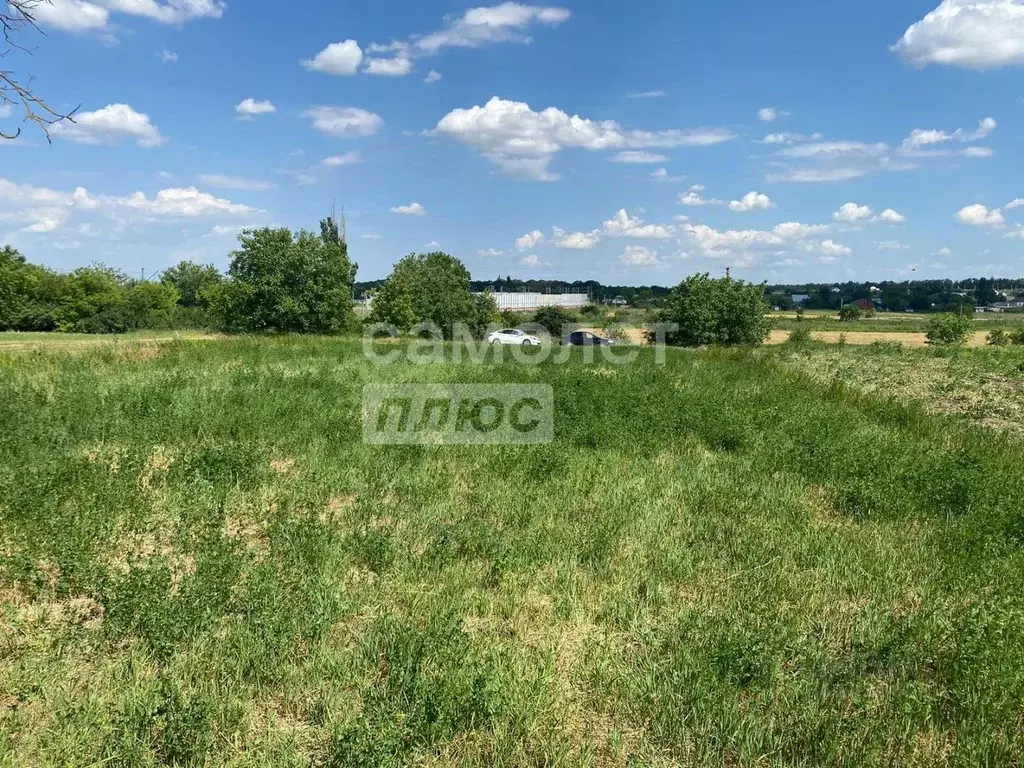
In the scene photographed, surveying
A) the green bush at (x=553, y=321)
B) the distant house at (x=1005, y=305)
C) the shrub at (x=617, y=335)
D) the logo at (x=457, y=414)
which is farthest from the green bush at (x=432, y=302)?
the distant house at (x=1005, y=305)

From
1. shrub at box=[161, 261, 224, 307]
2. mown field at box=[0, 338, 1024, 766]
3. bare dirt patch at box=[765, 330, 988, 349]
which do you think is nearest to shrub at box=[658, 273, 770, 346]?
bare dirt patch at box=[765, 330, 988, 349]

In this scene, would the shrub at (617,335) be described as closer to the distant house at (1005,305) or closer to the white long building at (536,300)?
the white long building at (536,300)

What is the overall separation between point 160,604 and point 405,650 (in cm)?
153

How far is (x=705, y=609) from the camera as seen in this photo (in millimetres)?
3906

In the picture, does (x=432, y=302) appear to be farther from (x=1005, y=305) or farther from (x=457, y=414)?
(x=1005, y=305)

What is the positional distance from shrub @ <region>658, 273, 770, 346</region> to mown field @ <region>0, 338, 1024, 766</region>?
28674mm

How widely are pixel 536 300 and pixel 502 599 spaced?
8921cm

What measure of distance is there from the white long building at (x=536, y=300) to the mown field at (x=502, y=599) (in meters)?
72.0

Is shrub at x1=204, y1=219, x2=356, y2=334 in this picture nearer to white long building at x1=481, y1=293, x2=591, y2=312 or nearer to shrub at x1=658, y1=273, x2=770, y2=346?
shrub at x1=658, y1=273, x2=770, y2=346

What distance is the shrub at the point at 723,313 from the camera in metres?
35.8

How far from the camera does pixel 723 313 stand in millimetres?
35969

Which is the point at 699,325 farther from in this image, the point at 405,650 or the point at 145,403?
the point at 405,650

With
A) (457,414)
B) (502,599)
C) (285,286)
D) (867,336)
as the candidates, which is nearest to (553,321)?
(285,286)

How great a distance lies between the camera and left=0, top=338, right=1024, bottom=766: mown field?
2.77 metres
